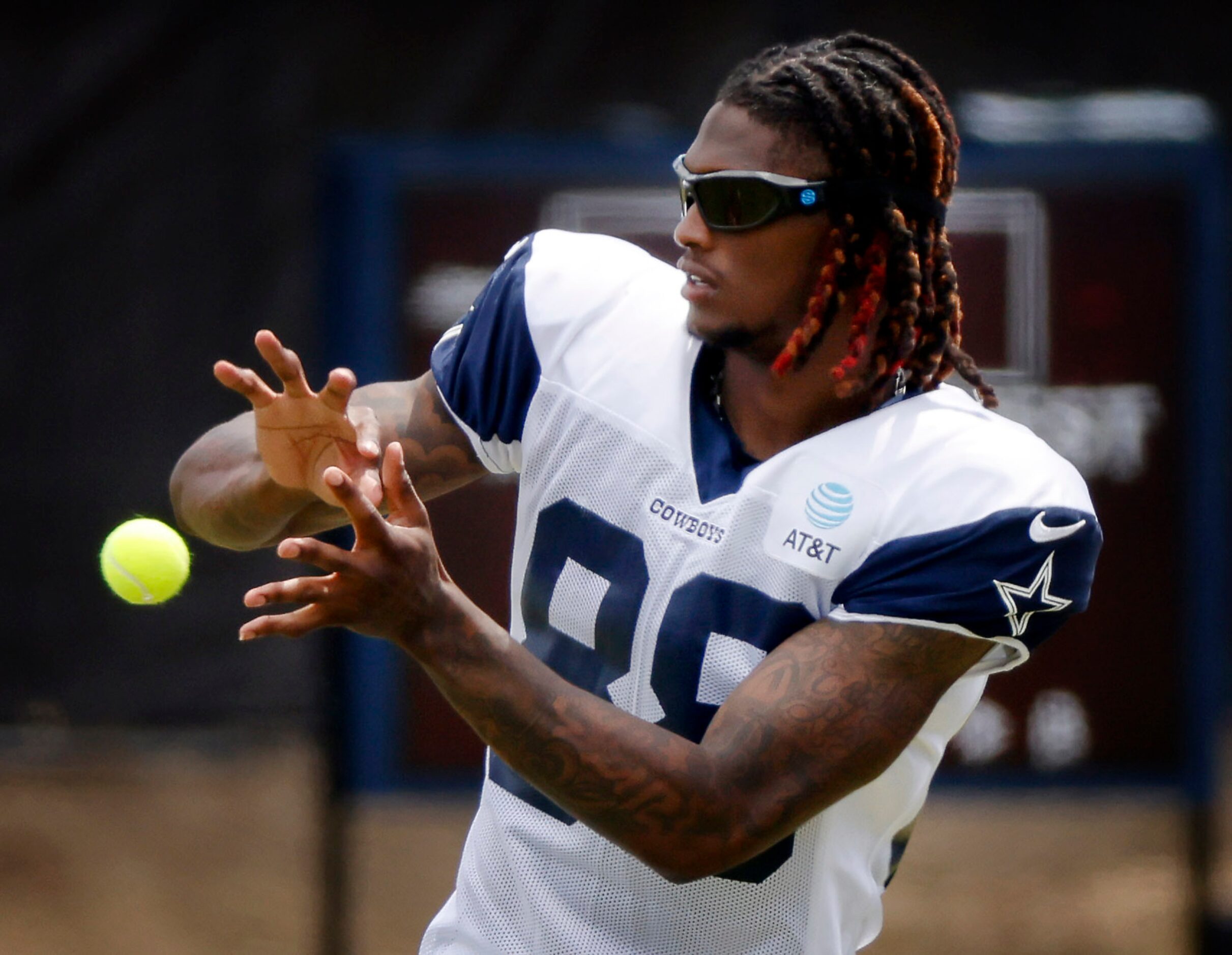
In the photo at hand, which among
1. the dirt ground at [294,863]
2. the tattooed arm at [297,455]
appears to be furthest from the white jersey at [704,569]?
the dirt ground at [294,863]

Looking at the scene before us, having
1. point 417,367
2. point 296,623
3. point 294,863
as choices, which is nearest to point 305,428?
Answer: point 296,623

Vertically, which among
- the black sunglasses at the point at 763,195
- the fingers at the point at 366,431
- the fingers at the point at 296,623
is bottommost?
the fingers at the point at 296,623

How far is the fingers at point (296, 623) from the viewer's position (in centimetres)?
156

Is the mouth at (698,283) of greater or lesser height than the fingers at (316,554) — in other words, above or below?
above

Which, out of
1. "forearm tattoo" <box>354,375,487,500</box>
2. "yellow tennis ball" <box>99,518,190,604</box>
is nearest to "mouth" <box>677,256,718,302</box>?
"forearm tattoo" <box>354,375,487,500</box>

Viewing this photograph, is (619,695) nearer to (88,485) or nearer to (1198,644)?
(1198,644)

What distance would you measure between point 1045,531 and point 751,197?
22.0 inches

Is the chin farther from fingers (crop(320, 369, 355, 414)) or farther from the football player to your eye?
fingers (crop(320, 369, 355, 414))

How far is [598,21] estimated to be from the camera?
577 centimetres

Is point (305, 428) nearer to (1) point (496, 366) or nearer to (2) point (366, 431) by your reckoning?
(2) point (366, 431)

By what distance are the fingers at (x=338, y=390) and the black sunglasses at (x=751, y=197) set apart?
1.75 ft

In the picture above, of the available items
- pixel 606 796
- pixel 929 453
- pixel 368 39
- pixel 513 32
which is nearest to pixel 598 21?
pixel 513 32

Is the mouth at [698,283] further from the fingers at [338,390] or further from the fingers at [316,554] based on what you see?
the fingers at [316,554]

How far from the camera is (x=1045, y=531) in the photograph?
75.8 inches
